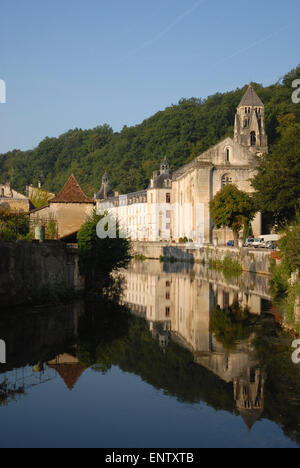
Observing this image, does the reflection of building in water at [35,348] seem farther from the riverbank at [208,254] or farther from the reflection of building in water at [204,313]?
the riverbank at [208,254]

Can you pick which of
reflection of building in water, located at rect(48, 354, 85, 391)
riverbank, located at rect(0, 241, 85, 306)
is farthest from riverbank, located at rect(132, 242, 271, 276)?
reflection of building in water, located at rect(48, 354, 85, 391)

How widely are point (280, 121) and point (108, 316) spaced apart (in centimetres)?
7267

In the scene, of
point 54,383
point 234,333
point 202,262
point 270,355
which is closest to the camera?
point 54,383

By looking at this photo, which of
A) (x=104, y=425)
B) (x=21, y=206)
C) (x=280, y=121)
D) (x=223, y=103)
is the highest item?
(x=223, y=103)

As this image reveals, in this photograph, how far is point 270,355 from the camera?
13609 mm

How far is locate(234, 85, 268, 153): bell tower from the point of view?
76.9 metres

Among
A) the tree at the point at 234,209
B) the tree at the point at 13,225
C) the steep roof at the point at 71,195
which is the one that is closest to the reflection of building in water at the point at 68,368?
the tree at the point at 13,225

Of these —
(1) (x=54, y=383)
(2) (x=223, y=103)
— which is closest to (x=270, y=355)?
(1) (x=54, y=383)

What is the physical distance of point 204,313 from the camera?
70.6 feet

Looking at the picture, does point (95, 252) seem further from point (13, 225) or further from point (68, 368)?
point (68, 368)

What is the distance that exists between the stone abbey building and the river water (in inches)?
1332

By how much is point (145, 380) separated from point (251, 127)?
6893cm

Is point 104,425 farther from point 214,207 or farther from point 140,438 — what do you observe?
point 214,207

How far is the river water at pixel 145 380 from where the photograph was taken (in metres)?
8.75
